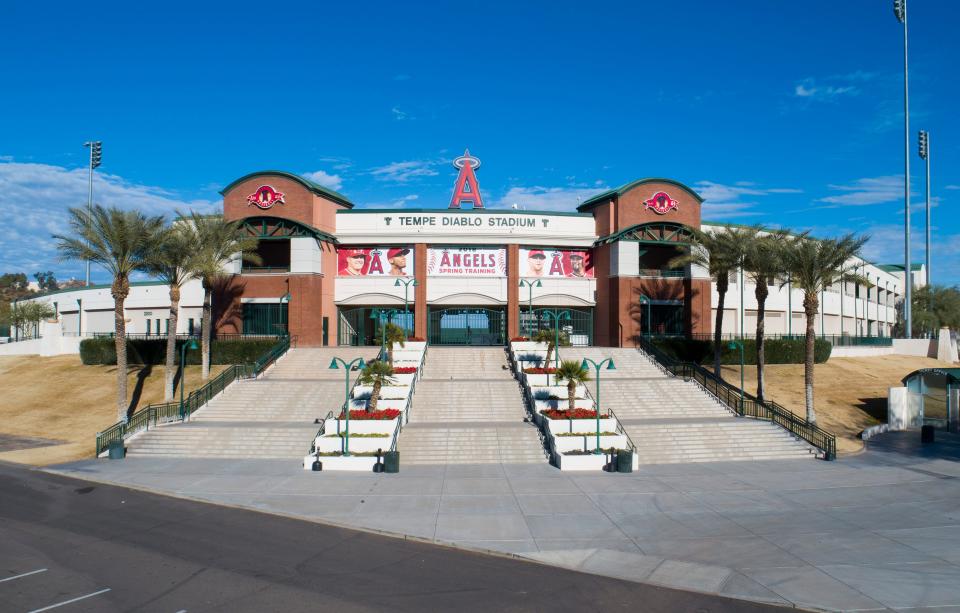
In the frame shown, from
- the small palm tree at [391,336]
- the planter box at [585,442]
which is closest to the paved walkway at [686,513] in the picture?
the planter box at [585,442]

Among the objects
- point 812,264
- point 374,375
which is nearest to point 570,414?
point 374,375

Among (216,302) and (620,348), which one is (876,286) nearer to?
(620,348)

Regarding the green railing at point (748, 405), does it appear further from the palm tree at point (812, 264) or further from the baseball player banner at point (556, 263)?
the baseball player banner at point (556, 263)

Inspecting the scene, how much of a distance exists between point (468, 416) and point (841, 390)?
2732 centimetres

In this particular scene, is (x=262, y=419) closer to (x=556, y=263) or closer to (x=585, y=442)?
(x=585, y=442)

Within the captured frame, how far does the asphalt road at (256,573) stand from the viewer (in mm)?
12422

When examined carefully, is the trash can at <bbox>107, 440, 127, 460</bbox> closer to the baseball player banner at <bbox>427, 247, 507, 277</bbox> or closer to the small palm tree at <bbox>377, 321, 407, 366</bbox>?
the small palm tree at <bbox>377, 321, 407, 366</bbox>

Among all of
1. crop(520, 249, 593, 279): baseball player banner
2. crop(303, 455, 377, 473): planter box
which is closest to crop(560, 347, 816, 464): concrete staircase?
crop(303, 455, 377, 473): planter box

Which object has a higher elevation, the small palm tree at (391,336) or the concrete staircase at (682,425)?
the small palm tree at (391,336)

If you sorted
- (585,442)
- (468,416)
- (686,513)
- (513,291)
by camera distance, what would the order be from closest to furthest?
(686,513) < (585,442) < (468,416) < (513,291)

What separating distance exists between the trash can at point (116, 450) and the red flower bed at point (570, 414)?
19.8 metres

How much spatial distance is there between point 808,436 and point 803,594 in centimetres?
2034

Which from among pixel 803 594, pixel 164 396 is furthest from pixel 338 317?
pixel 803 594

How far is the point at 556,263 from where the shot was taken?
55.5m
